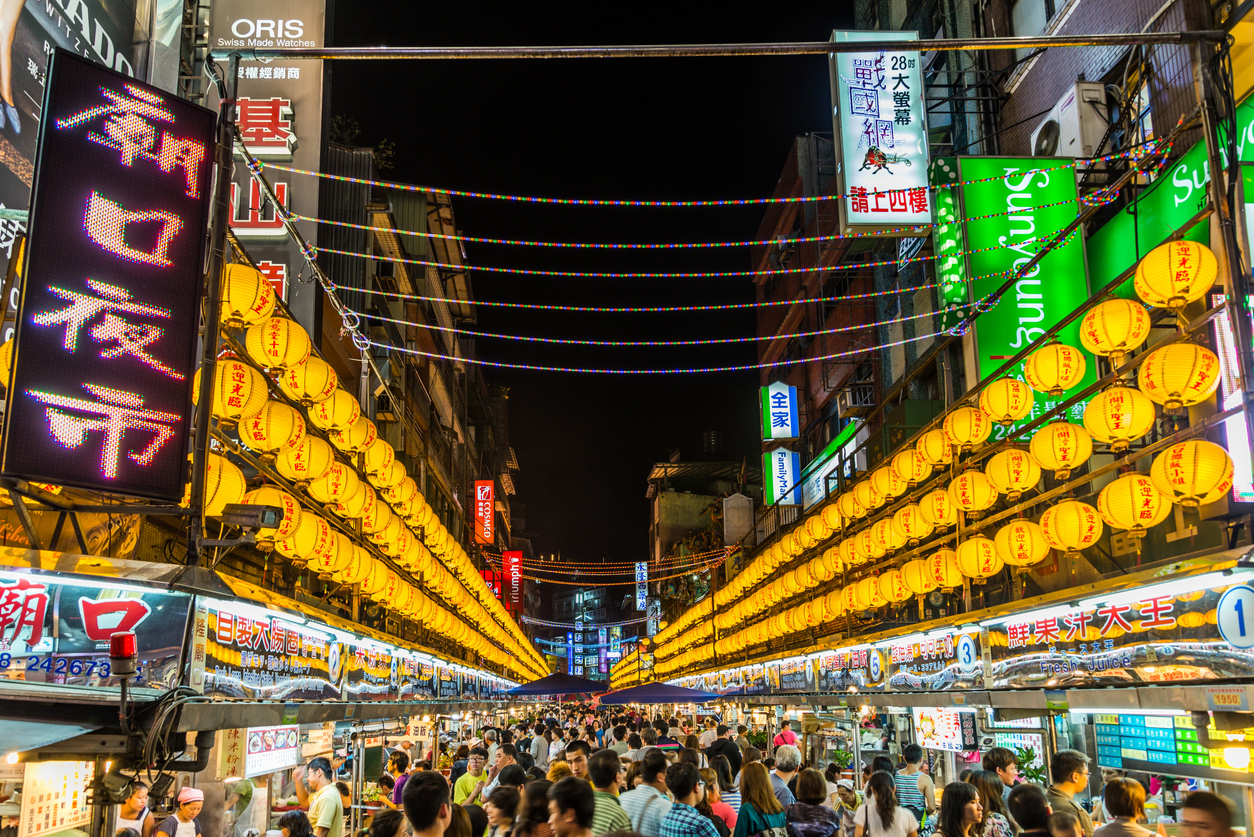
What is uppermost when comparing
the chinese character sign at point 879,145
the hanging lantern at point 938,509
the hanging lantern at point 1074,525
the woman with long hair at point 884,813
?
the chinese character sign at point 879,145

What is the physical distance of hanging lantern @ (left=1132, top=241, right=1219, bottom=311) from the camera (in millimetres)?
8852

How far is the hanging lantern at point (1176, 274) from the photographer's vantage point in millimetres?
8852

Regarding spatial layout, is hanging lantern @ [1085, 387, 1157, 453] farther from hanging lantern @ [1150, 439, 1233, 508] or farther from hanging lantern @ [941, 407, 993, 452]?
hanging lantern @ [941, 407, 993, 452]

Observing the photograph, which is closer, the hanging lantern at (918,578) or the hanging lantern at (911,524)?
the hanging lantern at (918,578)

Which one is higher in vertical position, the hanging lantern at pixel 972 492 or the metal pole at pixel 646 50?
the metal pole at pixel 646 50

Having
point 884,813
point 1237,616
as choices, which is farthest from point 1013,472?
point 884,813

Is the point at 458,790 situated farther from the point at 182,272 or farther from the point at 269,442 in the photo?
the point at 182,272

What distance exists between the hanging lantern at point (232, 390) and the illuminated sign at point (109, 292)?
74 centimetres

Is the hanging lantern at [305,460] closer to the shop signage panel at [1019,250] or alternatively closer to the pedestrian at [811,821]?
the pedestrian at [811,821]

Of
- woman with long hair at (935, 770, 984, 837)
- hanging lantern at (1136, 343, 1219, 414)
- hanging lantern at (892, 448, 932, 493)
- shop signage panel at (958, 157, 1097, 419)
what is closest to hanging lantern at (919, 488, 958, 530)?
hanging lantern at (892, 448, 932, 493)

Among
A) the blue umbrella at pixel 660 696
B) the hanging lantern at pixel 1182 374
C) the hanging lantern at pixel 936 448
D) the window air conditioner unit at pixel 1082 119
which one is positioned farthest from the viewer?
the blue umbrella at pixel 660 696

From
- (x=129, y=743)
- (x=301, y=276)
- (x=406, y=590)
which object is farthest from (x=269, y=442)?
(x=301, y=276)

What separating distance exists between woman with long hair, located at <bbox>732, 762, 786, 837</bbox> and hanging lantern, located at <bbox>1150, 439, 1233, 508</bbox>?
14.4 ft

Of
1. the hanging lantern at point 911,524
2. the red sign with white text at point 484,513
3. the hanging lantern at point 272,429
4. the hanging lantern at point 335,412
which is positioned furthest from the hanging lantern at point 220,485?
the red sign with white text at point 484,513
